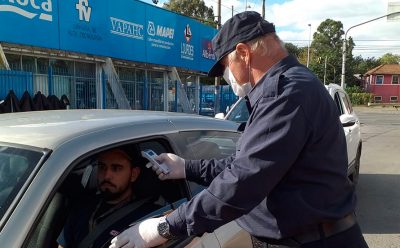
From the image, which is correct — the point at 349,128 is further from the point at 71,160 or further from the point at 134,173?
the point at 71,160

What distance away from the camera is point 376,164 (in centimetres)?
1026

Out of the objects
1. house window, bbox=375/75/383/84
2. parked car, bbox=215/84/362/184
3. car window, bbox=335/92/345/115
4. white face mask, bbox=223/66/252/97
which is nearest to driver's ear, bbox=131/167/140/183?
white face mask, bbox=223/66/252/97

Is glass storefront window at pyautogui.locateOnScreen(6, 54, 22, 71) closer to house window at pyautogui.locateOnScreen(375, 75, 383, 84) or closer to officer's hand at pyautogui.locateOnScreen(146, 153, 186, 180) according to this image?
officer's hand at pyautogui.locateOnScreen(146, 153, 186, 180)

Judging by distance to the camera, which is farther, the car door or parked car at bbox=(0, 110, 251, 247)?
the car door

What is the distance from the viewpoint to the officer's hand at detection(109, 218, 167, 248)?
173 centimetres

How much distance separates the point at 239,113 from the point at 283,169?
17.7 ft

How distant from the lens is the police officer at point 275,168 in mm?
1605

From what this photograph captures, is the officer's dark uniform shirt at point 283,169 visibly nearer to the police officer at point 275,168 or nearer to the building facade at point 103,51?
the police officer at point 275,168

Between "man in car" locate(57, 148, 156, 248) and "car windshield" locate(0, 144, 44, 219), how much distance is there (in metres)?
0.49

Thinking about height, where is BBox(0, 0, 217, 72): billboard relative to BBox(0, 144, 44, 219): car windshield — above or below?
above

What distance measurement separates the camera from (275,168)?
1596 millimetres

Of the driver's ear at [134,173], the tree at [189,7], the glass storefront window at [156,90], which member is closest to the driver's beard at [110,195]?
the driver's ear at [134,173]

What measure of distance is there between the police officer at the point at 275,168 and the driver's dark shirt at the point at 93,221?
0.38 metres

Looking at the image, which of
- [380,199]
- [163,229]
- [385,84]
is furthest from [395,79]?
[163,229]
